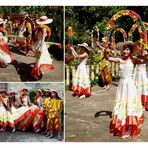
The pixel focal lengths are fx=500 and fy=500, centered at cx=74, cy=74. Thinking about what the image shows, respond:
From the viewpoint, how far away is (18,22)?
598 centimetres

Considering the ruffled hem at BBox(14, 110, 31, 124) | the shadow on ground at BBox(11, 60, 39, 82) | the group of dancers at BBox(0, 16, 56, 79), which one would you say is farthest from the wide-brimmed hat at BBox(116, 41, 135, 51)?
the ruffled hem at BBox(14, 110, 31, 124)

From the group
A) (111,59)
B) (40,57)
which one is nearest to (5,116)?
(40,57)

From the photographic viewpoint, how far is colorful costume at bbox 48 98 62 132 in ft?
19.7

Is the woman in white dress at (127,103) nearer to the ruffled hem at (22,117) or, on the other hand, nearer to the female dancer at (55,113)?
the female dancer at (55,113)

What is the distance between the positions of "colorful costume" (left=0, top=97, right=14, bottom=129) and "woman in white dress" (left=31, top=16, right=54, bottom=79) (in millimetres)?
486

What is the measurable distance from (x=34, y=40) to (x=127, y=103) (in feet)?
4.42

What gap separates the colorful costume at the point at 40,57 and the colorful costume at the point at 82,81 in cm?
34

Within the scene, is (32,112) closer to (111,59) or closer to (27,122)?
(27,122)

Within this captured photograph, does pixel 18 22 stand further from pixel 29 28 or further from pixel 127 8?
pixel 127 8

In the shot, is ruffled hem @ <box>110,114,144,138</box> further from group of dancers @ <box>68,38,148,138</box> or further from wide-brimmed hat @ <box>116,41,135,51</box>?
wide-brimmed hat @ <box>116,41,135,51</box>

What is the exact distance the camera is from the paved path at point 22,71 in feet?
19.6

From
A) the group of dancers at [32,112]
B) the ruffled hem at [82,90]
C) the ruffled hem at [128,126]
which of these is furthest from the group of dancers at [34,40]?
the ruffled hem at [128,126]

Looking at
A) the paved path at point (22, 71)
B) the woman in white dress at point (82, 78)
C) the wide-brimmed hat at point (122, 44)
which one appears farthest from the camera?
the woman in white dress at point (82, 78)
